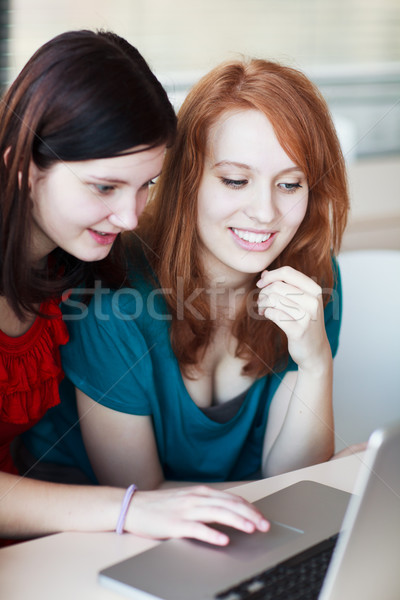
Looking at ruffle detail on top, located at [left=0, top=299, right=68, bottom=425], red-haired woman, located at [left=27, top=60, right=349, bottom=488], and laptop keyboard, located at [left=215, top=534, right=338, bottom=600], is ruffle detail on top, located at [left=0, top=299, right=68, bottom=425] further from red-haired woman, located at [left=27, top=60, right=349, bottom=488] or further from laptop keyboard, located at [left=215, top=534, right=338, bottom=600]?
laptop keyboard, located at [left=215, top=534, right=338, bottom=600]

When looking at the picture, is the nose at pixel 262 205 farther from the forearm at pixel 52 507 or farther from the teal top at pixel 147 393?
the forearm at pixel 52 507

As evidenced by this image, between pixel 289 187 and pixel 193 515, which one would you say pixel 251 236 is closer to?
pixel 289 187

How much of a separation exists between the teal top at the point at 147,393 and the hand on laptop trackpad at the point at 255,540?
416mm

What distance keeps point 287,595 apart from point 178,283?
64 cm

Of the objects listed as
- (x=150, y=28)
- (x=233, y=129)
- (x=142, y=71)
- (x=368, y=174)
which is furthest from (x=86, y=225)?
(x=368, y=174)

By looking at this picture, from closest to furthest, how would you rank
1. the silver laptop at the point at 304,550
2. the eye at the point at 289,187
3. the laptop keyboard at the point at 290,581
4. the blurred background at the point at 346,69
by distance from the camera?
the silver laptop at the point at 304,550
the laptop keyboard at the point at 290,581
the eye at the point at 289,187
the blurred background at the point at 346,69

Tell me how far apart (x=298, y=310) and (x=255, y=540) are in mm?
474

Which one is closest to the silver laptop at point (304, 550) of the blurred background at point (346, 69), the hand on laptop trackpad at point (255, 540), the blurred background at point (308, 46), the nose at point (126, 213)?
the hand on laptop trackpad at point (255, 540)

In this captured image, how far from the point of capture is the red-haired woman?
1175 mm

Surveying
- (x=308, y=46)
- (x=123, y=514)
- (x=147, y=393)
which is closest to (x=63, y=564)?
(x=123, y=514)

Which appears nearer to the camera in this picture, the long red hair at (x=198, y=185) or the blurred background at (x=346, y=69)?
the long red hair at (x=198, y=185)

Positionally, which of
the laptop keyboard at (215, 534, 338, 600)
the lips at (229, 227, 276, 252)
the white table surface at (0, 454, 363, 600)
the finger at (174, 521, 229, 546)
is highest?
the lips at (229, 227, 276, 252)

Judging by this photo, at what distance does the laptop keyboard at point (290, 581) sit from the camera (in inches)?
27.7

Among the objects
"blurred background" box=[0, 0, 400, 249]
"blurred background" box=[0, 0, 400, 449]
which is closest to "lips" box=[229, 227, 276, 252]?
"blurred background" box=[0, 0, 400, 449]
